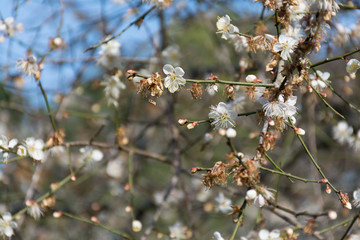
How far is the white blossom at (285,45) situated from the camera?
1393mm

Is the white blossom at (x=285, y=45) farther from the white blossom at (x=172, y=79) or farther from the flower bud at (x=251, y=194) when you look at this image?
the flower bud at (x=251, y=194)

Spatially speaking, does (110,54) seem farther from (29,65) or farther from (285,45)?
(285,45)

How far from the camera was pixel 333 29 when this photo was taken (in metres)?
2.36

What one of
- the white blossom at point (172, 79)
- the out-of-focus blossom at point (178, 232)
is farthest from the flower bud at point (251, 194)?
the out-of-focus blossom at point (178, 232)

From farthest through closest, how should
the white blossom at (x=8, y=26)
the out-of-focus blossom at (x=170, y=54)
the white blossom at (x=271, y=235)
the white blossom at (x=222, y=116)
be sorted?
1. the out-of-focus blossom at (x=170, y=54)
2. the white blossom at (x=8, y=26)
3. the white blossom at (x=271, y=235)
4. the white blossom at (x=222, y=116)

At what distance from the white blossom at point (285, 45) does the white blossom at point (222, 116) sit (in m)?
0.28

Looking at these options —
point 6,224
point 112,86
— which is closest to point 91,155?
point 112,86

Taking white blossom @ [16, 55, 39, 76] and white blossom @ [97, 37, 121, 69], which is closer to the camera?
white blossom @ [16, 55, 39, 76]

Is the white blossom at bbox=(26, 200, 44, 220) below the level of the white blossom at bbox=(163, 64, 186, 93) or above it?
below

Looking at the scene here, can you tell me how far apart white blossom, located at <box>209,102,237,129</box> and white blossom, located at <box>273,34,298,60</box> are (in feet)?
0.93

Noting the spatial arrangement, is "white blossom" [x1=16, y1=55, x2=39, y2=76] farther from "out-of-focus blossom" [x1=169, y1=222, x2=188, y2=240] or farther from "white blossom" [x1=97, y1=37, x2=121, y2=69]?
"out-of-focus blossom" [x1=169, y1=222, x2=188, y2=240]

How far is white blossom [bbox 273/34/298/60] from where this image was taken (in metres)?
1.39

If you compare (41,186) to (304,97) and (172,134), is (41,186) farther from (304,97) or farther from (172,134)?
(304,97)

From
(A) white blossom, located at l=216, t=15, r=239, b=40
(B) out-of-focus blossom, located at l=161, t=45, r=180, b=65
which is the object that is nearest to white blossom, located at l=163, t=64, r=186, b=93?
(A) white blossom, located at l=216, t=15, r=239, b=40
